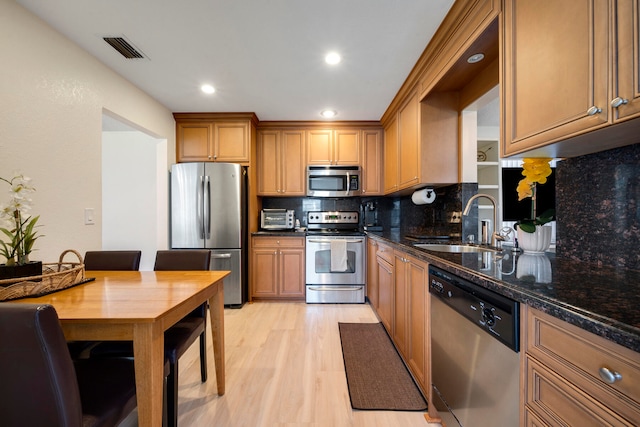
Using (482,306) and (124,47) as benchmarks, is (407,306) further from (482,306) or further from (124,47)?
(124,47)

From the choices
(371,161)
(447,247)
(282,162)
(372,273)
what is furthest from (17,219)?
(371,161)

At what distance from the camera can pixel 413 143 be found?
2.41 metres

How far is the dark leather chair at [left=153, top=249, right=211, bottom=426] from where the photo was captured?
4.14 feet

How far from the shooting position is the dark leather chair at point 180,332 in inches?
49.6

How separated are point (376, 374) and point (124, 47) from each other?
3.03 m

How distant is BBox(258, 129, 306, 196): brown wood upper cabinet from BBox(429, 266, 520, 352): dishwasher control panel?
253cm

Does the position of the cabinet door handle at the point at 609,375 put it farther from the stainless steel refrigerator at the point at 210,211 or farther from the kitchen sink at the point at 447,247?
the stainless steel refrigerator at the point at 210,211

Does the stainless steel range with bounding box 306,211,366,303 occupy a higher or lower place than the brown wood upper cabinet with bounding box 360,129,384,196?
lower

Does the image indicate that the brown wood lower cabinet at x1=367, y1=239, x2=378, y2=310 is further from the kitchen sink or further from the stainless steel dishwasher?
the stainless steel dishwasher

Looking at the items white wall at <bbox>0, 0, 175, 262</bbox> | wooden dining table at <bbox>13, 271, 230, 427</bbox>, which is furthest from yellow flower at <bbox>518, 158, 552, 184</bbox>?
white wall at <bbox>0, 0, 175, 262</bbox>

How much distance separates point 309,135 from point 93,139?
7.41ft

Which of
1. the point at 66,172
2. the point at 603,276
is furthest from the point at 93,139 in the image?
the point at 603,276

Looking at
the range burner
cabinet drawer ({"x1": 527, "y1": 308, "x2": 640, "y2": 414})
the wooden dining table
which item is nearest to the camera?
cabinet drawer ({"x1": 527, "y1": 308, "x2": 640, "y2": 414})

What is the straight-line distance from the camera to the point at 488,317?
914mm
